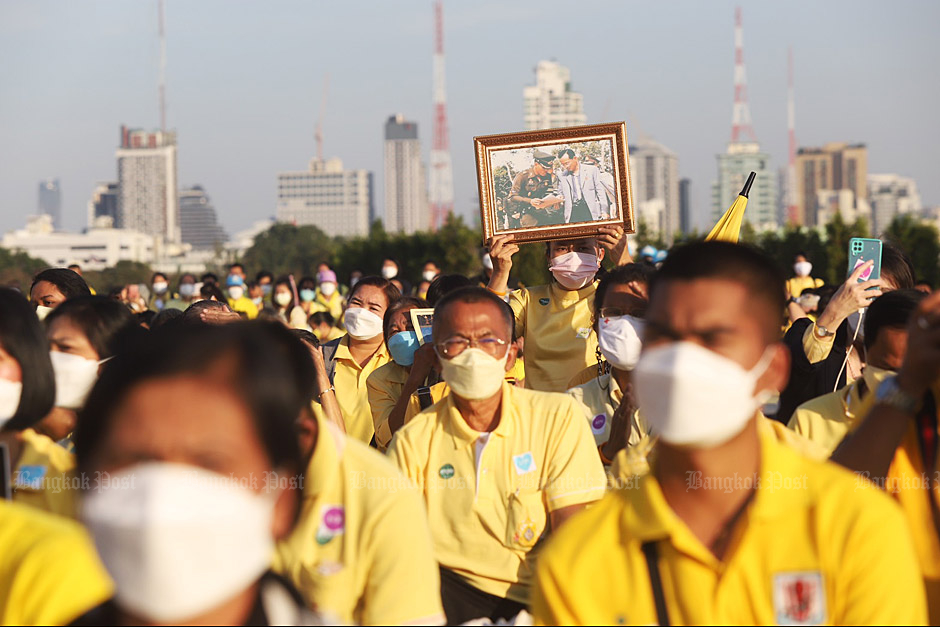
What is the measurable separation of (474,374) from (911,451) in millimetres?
2043

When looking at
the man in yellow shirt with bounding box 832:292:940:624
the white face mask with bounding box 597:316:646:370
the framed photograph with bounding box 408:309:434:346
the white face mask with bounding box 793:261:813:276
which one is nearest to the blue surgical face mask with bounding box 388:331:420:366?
the framed photograph with bounding box 408:309:434:346

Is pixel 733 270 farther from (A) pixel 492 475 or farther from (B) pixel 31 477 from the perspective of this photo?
(B) pixel 31 477

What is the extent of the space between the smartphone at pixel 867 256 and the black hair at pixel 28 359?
13.3 feet

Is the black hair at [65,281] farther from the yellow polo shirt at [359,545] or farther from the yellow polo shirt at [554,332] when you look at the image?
the yellow polo shirt at [359,545]

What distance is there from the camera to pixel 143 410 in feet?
7.39

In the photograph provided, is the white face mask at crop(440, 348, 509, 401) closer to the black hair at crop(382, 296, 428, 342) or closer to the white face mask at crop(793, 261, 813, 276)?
the black hair at crop(382, 296, 428, 342)

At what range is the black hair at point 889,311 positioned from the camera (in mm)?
4461

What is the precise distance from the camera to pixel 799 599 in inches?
102

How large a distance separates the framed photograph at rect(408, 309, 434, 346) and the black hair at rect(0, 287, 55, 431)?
9.93 feet

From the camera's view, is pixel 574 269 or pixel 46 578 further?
pixel 574 269

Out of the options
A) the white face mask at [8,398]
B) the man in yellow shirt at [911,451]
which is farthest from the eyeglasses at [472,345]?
the man in yellow shirt at [911,451]

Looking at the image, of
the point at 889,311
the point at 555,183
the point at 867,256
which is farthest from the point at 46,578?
the point at 555,183

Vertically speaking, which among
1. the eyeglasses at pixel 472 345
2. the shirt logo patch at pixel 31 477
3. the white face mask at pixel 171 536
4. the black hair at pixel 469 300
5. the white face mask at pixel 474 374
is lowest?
the shirt logo patch at pixel 31 477

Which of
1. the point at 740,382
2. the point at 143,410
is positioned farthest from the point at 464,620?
the point at 143,410
